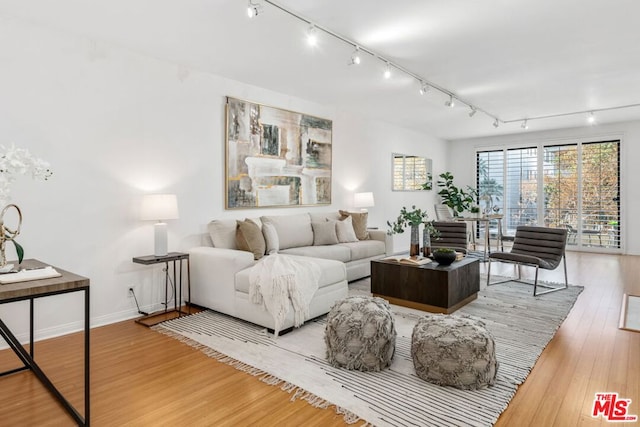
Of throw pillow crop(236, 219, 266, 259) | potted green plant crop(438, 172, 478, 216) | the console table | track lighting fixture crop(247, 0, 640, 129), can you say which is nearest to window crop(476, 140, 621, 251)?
potted green plant crop(438, 172, 478, 216)

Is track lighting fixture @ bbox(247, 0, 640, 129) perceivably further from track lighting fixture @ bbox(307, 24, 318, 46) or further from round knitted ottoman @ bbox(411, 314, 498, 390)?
round knitted ottoman @ bbox(411, 314, 498, 390)

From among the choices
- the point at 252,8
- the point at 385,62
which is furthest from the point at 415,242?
the point at 252,8

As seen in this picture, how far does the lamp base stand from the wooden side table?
0.05 m

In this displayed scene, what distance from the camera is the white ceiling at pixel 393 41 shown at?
2.84m

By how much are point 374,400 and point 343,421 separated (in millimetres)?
263

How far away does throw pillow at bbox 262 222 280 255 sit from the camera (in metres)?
4.31

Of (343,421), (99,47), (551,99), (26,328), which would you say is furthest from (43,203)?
(551,99)

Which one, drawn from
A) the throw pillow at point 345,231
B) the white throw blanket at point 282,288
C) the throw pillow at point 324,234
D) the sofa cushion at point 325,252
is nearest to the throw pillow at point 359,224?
the throw pillow at point 345,231

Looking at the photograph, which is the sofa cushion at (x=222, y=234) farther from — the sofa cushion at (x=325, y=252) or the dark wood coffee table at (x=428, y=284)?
the dark wood coffee table at (x=428, y=284)

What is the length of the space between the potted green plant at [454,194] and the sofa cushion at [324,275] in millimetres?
5686

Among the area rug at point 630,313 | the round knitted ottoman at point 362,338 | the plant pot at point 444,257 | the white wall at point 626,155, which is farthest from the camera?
the white wall at point 626,155

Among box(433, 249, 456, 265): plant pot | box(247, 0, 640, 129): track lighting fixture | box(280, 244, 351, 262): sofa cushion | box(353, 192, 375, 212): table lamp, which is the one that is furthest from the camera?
box(353, 192, 375, 212): table lamp

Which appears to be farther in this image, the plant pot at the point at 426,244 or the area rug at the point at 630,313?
the plant pot at the point at 426,244

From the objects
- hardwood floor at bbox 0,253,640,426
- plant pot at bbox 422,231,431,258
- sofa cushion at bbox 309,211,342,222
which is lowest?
hardwood floor at bbox 0,253,640,426
